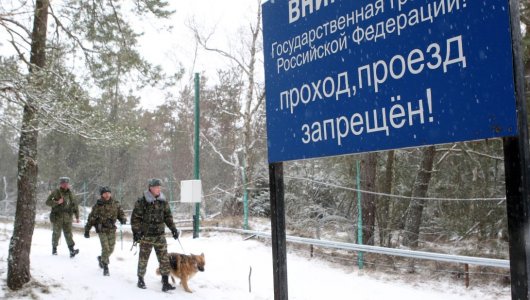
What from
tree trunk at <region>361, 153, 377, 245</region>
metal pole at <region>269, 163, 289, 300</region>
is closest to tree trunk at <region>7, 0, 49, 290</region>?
metal pole at <region>269, 163, 289, 300</region>

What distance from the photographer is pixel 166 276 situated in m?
7.97

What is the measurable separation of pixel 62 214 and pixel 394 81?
375 inches

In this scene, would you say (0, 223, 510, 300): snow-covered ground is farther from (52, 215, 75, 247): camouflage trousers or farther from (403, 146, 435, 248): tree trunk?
(403, 146, 435, 248): tree trunk

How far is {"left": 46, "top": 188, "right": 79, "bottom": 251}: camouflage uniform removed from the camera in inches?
397

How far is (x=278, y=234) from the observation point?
10.8 ft

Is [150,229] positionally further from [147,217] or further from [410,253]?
[410,253]

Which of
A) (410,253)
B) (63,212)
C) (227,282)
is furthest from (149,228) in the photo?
(410,253)

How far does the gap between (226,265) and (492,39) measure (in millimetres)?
9391

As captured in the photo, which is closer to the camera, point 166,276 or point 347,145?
point 347,145

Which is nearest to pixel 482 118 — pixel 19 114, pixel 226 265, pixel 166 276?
pixel 19 114

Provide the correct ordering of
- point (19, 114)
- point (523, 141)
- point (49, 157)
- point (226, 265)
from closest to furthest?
point (523, 141) → point (19, 114) → point (226, 265) → point (49, 157)

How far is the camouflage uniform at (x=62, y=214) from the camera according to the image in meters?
10.1

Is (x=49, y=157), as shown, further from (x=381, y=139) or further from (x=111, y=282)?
(x=381, y=139)

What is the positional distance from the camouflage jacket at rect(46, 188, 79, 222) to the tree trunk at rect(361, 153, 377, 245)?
7511mm
